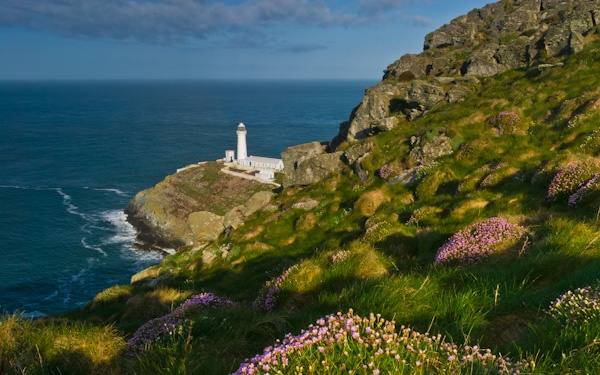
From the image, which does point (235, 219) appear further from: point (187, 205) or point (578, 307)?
point (187, 205)

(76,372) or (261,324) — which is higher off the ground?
(261,324)

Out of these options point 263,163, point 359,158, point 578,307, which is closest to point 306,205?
point 359,158

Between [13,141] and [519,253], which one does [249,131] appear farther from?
[519,253]

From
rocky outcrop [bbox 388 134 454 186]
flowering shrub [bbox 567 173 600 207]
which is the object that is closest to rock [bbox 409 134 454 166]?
rocky outcrop [bbox 388 134 454 186]

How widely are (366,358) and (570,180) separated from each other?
1281 centimetres

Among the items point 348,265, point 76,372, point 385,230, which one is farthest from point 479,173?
point 76,372

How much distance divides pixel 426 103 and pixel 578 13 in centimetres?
2166

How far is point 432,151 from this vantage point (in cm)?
2536

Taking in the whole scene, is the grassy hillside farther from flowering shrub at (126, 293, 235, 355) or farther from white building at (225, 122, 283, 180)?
white building at (225, 122, 283, 180)

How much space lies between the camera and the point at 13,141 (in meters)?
156

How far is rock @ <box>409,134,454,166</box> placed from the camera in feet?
82.1

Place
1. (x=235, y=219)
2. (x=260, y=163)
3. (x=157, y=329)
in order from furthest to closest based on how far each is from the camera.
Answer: (x=260, y=163)
(x=235, y=219)
(x=157, y=329)

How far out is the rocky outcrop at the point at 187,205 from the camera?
74.1 metres

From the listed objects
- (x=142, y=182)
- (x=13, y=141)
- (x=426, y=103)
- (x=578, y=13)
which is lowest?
(x=142, y=182)
